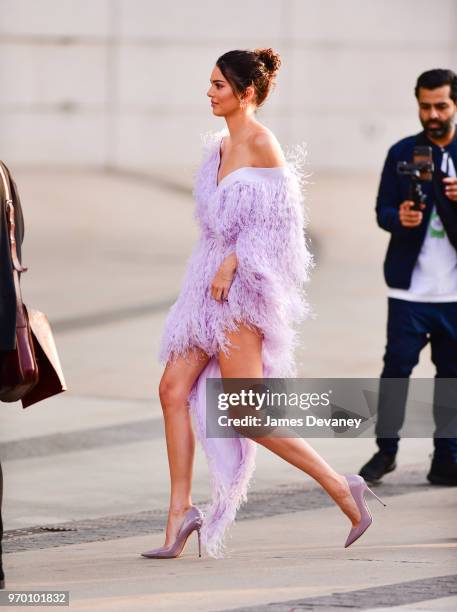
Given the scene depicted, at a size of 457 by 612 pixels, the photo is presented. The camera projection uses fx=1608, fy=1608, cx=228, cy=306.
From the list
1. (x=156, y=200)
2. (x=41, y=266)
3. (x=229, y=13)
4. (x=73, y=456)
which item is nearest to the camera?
(x=73, y=456)

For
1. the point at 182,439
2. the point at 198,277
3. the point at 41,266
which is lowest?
the point at 41,266

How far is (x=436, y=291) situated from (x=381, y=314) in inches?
252

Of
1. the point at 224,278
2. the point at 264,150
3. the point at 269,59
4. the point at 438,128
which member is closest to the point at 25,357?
the point at 224,278

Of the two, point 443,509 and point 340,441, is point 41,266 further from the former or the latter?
point 443,509

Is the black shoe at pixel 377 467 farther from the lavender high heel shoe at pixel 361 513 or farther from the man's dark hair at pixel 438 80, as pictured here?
the man's dark hair at pixel 438 80

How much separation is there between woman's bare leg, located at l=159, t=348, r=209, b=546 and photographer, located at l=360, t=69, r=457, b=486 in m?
1.61

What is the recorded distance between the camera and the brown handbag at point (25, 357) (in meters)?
5.33

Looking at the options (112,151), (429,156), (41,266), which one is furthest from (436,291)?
(112,151)

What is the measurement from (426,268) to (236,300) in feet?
5.31

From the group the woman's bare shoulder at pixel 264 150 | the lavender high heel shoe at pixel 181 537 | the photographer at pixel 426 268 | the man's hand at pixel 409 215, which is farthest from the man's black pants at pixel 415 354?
the lavender high heel shoe at pixel 181 537

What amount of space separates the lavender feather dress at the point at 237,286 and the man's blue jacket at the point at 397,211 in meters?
1.21

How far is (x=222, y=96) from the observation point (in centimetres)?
595

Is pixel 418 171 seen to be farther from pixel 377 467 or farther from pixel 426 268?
pixel 377 467

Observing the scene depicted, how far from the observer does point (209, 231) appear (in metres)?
6.03
